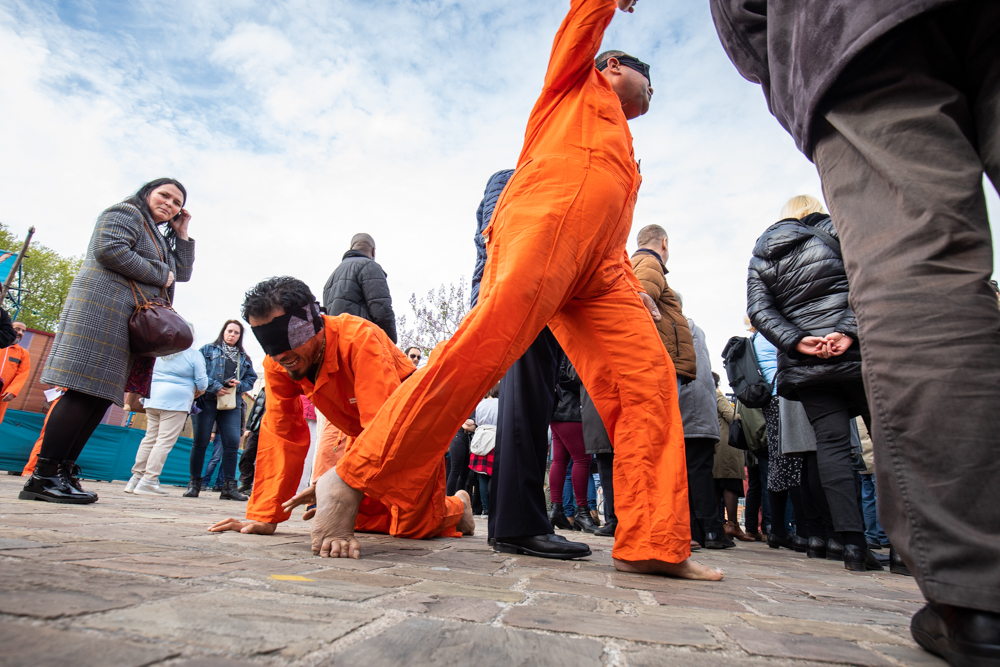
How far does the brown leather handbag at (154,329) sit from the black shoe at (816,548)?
4397 mm

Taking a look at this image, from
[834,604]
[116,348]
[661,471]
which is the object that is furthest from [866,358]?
[116,348]

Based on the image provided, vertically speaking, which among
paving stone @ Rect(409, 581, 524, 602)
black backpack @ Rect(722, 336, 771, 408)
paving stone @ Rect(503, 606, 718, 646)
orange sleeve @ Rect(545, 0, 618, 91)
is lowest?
paving stone @ Rect(503, 606, 718, 646)

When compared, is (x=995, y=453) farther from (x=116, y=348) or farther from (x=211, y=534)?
(x=116, y=348)

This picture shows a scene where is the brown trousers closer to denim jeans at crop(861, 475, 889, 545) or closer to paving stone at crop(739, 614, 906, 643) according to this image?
paving stone at crop(739, 614, 906, 643)

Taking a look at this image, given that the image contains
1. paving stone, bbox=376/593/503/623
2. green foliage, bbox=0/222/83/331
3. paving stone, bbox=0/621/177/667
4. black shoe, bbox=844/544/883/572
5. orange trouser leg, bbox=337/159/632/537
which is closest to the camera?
paving stone, bbox=0/621/177/667

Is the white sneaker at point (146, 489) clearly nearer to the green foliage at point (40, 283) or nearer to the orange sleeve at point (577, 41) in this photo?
the orange sleeve at point (577, 41)

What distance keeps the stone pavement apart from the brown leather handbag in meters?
1.90

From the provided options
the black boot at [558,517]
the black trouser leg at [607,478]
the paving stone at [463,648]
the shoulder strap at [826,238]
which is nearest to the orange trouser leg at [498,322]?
the paving stone at [463,648]

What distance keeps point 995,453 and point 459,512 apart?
279cm

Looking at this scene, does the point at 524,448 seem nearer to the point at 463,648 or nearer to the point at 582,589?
the point at 582,589

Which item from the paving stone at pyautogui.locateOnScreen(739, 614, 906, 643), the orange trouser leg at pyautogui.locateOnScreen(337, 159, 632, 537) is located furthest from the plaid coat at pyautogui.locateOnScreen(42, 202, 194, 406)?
the paving stone at pyautogui.locateOnScreen(739, 614, 906, 643)

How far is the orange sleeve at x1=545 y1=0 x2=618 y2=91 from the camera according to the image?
200 centimetres

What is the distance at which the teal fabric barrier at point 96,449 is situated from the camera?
8859 millimetres

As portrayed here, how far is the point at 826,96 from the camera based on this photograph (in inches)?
49.3
